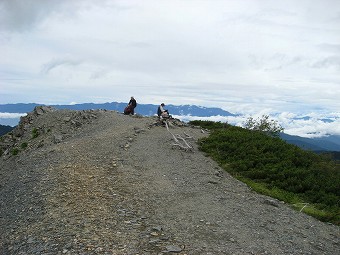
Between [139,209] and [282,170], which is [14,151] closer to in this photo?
[139,209]

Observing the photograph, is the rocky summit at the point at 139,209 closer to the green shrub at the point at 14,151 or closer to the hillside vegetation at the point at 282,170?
the hillside vegetation at the point at 282,170

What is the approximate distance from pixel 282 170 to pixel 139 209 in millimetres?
11392

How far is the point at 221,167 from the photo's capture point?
2133 centimetres

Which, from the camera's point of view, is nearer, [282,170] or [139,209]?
[139,209]

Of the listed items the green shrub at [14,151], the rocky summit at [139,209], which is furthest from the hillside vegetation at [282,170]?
the green shrub at [14,151]

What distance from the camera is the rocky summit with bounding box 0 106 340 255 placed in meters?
10.8

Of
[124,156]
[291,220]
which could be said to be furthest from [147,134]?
[291,220]

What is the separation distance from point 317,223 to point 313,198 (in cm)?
382

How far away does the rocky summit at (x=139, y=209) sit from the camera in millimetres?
10812

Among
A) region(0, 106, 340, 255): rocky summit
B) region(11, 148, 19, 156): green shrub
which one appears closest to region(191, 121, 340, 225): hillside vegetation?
region(0, 106, 340, 255): rocky summit

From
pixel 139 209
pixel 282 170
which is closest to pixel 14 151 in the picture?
pixel 139 209

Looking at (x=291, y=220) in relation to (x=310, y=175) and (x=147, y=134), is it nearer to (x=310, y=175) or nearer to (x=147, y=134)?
(x=310, y=175)

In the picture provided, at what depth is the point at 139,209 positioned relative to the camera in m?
13.4

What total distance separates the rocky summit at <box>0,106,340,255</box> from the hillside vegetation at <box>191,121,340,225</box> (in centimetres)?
119
